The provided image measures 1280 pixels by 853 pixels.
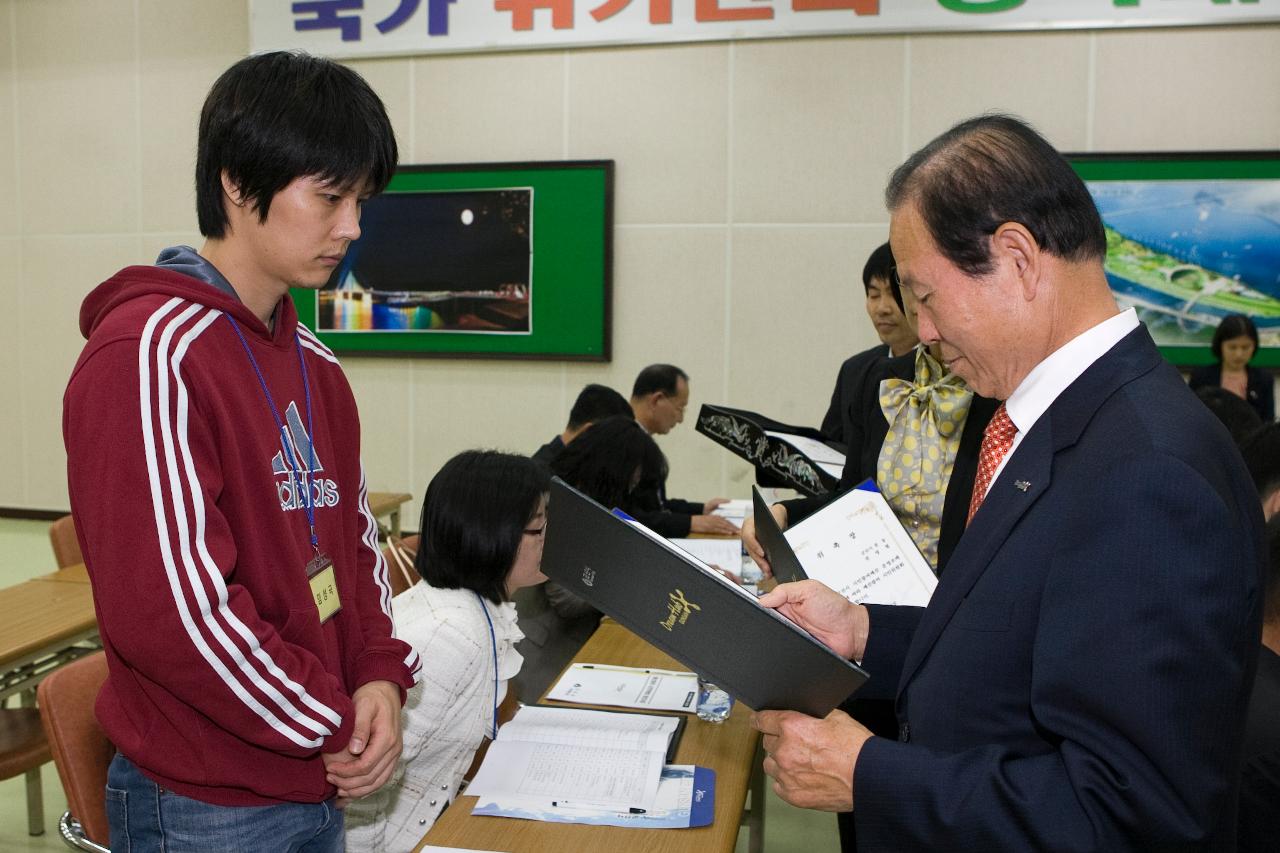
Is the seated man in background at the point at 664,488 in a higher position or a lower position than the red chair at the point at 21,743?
higher

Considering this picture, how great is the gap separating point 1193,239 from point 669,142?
2.67m

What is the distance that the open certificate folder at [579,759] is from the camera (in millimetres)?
1463

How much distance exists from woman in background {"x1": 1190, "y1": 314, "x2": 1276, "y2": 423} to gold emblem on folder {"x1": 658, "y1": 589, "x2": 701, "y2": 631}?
424 cm

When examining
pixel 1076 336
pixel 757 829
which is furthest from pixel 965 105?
pixel 1076 336

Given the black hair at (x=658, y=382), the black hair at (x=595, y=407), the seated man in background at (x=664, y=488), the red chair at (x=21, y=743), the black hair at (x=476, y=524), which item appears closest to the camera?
the black hair at (x=476, y=524)

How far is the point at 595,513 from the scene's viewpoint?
114 centimetres

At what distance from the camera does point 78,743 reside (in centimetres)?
161

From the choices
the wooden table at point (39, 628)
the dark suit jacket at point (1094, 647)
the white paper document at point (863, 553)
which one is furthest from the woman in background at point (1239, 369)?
the wooden table at point (39, 628)

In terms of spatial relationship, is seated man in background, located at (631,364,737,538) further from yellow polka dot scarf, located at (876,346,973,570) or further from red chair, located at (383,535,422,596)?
yellow polka dot scarf, located at (876,346,973,570)

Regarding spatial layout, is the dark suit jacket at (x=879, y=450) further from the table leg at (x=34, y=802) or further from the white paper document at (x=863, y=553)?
the table leg at (x=34, y=802)

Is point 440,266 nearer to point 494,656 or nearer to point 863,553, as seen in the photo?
point 494,656

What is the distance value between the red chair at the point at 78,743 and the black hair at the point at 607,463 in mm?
1541

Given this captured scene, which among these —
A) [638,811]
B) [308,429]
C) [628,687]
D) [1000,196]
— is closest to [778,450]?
[628,687]

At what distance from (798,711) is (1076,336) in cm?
51
